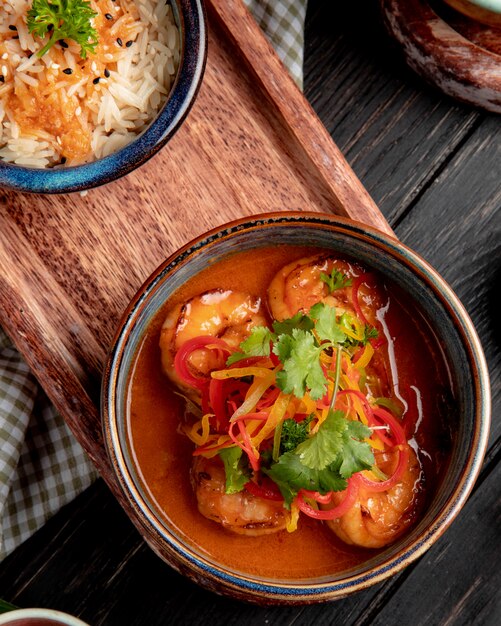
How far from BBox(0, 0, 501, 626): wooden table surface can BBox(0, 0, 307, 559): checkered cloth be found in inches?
3.0

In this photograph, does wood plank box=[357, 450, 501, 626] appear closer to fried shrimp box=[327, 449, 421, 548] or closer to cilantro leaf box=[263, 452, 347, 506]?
fried shrimp box=[327, 449, 421, 548]

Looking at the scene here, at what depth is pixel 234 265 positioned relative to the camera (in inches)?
76.8

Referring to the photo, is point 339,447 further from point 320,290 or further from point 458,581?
point 458,581

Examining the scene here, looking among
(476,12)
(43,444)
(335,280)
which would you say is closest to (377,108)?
(476,12)

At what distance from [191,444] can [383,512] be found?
1.58ft

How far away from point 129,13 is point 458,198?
3.67ft

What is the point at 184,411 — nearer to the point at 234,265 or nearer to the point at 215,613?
the point at 234,265

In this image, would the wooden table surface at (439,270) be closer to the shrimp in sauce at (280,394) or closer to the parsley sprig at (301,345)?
the shrimp in sauce at (280,394)

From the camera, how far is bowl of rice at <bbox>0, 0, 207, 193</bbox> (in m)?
1.94

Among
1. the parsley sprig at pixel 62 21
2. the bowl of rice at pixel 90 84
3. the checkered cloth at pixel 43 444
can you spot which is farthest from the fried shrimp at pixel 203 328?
the parsley sprig at pixel 62 21

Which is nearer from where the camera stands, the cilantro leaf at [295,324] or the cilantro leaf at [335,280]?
the cilantro leaf at [295,324]

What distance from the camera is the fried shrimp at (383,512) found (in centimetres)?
184

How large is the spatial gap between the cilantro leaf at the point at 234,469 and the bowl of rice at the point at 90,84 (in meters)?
0.71

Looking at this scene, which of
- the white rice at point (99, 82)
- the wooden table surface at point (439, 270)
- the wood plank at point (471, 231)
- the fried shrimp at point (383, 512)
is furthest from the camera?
the wood plank at point (471, 231)
